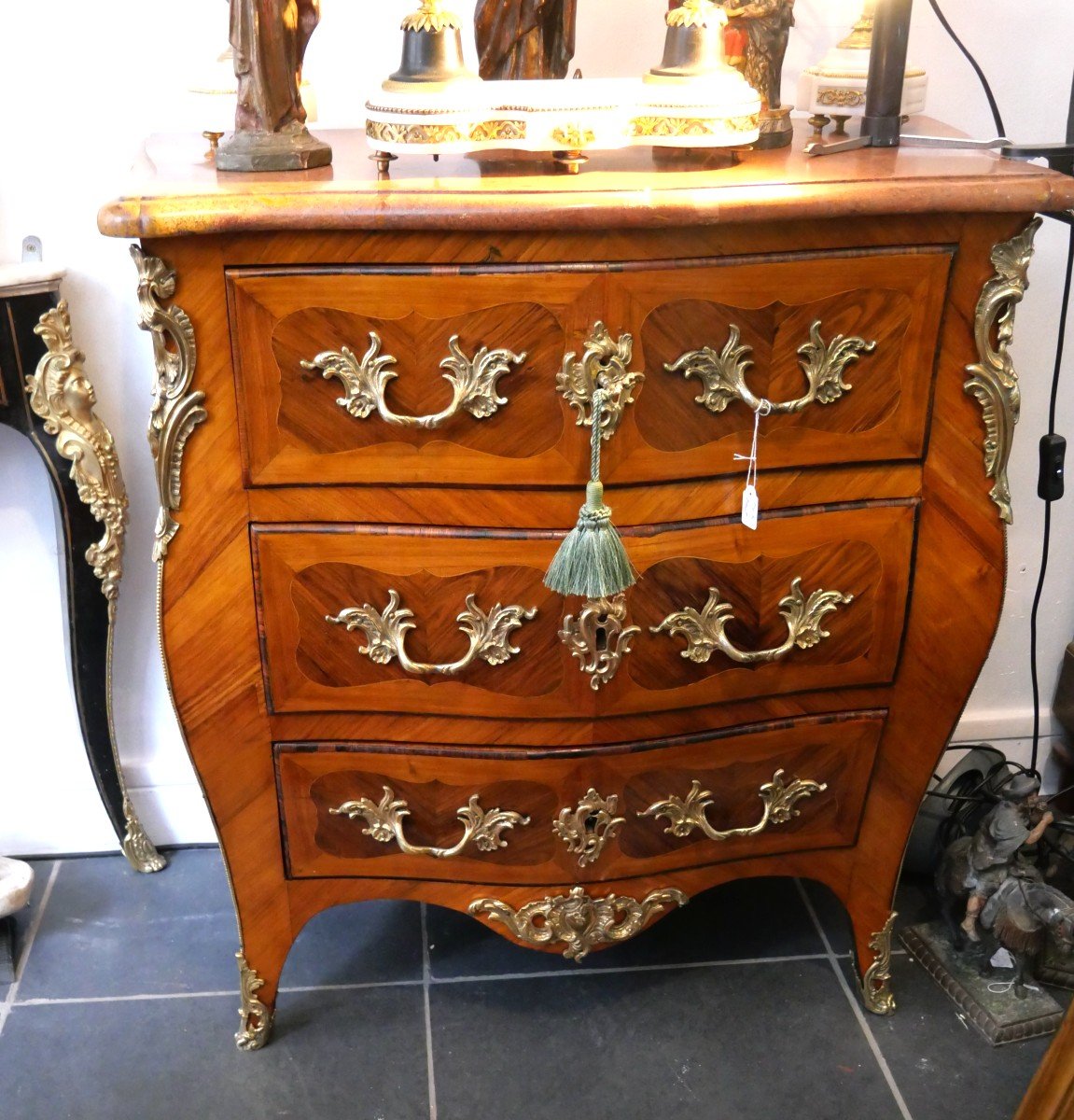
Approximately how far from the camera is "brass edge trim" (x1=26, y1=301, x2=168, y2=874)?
1.46 meters

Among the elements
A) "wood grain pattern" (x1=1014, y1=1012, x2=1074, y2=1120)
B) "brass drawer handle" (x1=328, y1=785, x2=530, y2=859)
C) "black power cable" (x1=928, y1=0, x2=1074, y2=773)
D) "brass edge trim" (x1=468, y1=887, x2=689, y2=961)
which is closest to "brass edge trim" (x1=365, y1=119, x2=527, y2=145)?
"black power cable" (x1=928, y1=0, x2=1074, y2=773)

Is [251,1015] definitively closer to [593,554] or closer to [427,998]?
[427,998]

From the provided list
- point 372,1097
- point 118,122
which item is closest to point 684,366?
point 118,122

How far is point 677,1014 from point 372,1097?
39cm

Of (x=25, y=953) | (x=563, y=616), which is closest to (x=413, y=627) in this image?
(x=563, y=616)

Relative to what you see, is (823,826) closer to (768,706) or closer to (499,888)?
(768,706)

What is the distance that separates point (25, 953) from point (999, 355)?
1422 mm

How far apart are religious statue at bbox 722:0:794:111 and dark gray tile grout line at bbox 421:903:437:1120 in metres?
1.13

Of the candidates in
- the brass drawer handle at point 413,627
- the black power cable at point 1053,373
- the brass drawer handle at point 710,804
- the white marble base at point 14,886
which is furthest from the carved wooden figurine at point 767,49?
the white marble base at point 14,886

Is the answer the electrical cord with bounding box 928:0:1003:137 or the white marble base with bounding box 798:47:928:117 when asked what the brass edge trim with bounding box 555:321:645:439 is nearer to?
the white marble base with bounding box 798:47:928:117

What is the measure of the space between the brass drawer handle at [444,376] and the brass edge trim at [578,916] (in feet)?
1.90

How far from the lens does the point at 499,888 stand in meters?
1.38

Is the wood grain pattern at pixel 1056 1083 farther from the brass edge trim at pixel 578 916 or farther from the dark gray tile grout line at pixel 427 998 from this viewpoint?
the dark gray tile grout line at pixel 427 998

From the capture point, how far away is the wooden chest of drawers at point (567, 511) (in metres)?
1.07
